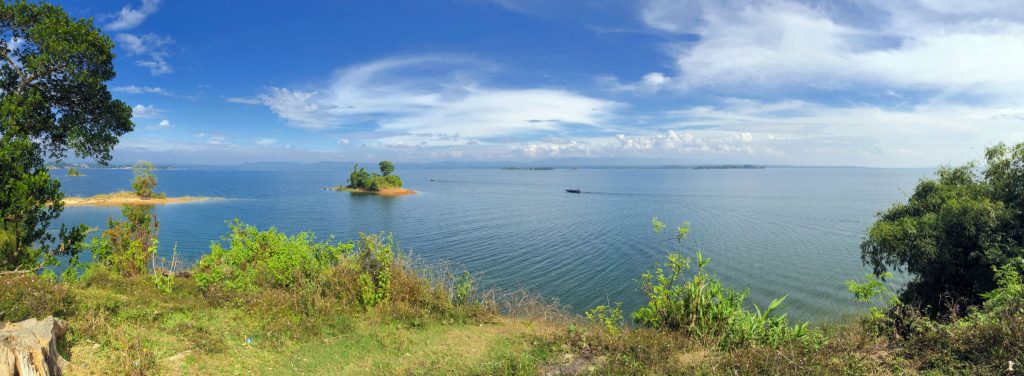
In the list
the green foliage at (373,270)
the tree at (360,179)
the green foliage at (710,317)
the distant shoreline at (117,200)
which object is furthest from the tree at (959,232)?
the tree at (360,179)

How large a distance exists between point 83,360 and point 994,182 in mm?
25258

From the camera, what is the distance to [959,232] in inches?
615

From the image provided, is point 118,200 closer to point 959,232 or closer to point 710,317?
point 710,317

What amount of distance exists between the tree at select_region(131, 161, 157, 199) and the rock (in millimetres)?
80421

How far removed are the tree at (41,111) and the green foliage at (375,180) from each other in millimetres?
81533

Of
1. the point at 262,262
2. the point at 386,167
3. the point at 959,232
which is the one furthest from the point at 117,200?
the point at 959,232

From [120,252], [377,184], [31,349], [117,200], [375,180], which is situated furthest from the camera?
[375,180]

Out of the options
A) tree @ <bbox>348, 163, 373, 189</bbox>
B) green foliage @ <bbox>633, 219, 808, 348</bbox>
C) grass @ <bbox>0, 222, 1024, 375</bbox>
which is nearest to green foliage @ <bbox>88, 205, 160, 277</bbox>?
grass @ <bbox>0, 222, 1024, 375</bbox>

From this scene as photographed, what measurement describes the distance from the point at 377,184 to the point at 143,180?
36980mm

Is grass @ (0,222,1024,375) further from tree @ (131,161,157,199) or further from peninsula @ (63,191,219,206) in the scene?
tree @ (131,161,157,199)

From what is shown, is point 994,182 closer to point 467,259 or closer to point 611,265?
point 611,265

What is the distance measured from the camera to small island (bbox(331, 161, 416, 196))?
303ft

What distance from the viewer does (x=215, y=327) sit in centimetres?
883

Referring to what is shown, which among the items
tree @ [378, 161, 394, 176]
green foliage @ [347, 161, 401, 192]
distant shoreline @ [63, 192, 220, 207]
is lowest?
distant shoreline @ [63, 192, 220, 207]
